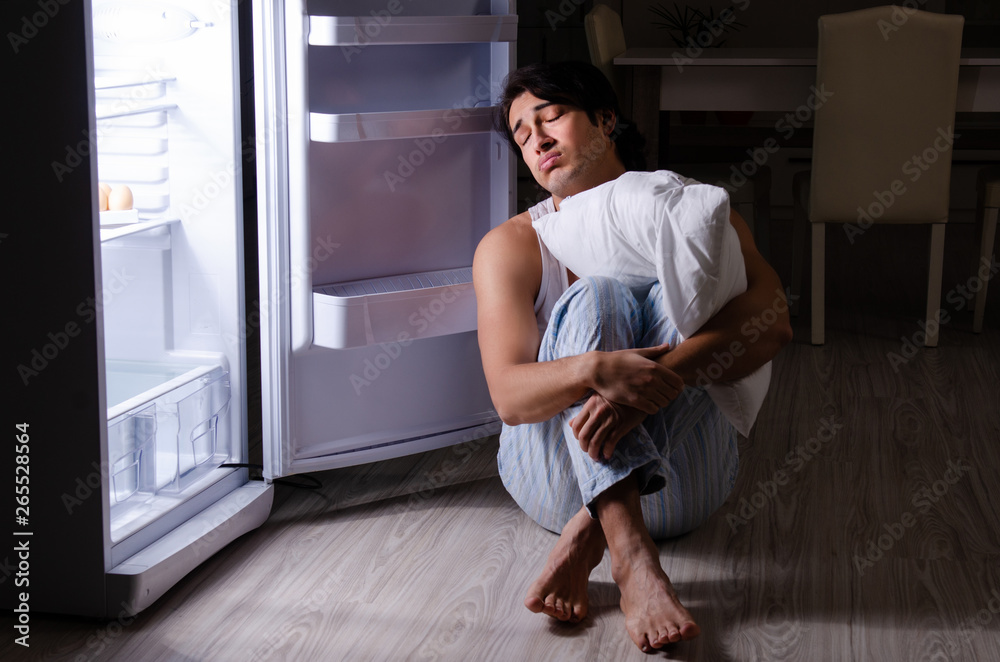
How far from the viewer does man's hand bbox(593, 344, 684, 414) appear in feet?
4.12

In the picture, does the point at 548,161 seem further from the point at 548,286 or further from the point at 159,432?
the point at 159,432

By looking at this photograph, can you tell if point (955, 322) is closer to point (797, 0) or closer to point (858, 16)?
point (858, 16)

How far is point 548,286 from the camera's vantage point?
1.52m

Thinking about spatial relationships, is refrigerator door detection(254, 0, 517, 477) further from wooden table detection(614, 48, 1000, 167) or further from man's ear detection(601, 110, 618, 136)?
wooden table detection(614, 48, 1000, 167)

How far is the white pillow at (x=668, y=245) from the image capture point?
125 cm

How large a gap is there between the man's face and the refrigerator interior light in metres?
0.50

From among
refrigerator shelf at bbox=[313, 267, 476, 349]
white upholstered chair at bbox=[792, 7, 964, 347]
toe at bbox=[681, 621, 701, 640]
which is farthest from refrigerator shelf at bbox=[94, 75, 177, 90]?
white upholstered chair at bbox=[792, 7, 964, 347]

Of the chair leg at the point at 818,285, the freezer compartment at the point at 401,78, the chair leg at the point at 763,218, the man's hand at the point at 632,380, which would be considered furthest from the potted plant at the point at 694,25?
the man's hand at the point at 632,380

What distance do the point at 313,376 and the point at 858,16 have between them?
169 cm

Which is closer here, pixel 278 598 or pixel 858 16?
pixel 278 598

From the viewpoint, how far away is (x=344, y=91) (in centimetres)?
167

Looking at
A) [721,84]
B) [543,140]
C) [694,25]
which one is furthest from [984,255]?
[694,25]

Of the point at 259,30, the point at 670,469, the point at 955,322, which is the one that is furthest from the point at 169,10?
the point at 955,322

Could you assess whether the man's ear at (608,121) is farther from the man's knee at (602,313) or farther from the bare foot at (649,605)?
the bare foot at (649,605)
